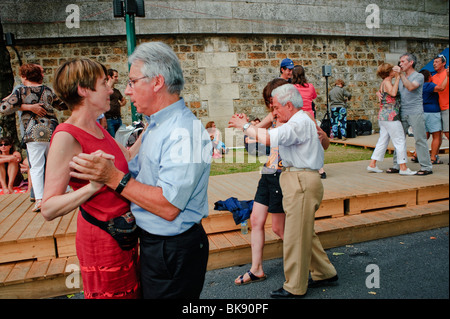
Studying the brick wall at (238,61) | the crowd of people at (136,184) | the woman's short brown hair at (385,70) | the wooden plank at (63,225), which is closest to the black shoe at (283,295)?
the crowd of people at (136,184)

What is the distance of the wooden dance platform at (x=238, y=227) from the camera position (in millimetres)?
3271

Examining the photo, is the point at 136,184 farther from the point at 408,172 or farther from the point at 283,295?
the point at 408,172

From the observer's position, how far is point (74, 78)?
1.69 m

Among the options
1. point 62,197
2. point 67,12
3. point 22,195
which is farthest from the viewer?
point 67,12

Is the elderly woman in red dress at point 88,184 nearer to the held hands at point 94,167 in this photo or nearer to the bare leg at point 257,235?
the held hands at point 94,167

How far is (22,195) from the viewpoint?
5355 millimetres

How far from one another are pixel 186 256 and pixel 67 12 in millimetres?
10470

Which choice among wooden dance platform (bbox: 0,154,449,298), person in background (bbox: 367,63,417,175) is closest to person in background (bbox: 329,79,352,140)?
person in background (bbox: 367,63,417,175)

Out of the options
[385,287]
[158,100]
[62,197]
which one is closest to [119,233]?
[62,197]

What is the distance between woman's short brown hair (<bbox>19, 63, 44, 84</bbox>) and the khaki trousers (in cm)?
353

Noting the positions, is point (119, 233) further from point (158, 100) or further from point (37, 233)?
point (37, 233)

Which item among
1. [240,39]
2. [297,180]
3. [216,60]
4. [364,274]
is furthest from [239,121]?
[240,39]

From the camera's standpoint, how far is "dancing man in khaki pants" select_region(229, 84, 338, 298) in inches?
114

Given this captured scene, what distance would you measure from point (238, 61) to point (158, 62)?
33.1ft
